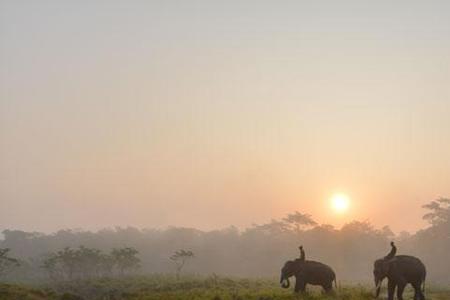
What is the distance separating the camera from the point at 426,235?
118625 mm

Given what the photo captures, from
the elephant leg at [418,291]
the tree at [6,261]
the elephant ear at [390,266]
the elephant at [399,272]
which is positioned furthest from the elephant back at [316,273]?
the tree at [6,261]

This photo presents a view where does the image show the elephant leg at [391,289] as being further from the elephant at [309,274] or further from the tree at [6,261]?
the tree at [6,261]

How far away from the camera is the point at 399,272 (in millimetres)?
23453

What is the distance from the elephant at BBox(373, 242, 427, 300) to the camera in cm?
2333

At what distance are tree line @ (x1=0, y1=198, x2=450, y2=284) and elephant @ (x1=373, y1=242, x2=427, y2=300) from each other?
69.6m

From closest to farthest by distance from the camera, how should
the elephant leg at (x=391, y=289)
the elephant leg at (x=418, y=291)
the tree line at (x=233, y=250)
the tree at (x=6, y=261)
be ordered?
the elephant leg at (x=391, y=289), the elephant leg at (x=418, y=291), the tree at (x=6, y=261), the tree line at (x=233, y=250)

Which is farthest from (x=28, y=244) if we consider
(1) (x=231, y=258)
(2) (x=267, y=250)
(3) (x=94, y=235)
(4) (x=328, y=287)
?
(4) (x=328, y=287)

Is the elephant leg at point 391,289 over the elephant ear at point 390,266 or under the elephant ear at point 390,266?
under

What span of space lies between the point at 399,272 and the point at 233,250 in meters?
124

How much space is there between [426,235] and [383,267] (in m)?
105

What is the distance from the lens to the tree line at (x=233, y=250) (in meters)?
101

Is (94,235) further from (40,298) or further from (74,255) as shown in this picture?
(40,298)

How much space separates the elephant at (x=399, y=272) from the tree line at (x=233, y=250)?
228 feet

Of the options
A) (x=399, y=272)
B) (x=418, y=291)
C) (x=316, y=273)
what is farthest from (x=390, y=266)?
(x=316, y=273)
